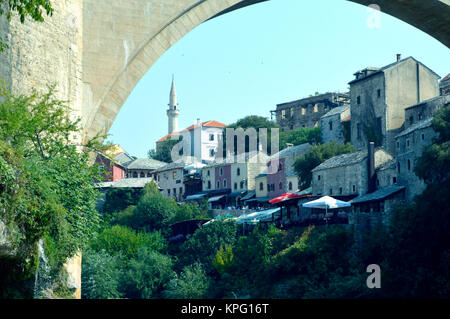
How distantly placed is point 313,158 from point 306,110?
2092cm

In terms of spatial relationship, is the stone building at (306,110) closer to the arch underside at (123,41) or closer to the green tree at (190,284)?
the green tree at (190,284)

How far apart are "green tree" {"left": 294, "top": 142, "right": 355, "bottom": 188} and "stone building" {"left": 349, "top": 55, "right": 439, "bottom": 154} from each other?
1.50 metres

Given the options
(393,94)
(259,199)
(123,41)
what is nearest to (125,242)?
(259,199)

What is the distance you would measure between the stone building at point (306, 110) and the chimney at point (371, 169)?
24.0 meters

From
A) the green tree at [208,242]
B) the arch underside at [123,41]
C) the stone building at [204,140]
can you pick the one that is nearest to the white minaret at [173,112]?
the stone building at [204,140]

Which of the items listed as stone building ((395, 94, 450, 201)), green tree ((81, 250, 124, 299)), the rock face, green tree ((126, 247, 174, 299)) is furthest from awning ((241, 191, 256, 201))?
the rock face

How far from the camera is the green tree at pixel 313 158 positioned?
36156 millimetres

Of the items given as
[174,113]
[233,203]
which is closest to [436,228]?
[233,203]

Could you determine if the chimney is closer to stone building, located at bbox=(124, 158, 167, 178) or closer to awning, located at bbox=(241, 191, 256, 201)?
awning, located at bbox=(241, 191, 256, 201)

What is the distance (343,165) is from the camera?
1231 inches

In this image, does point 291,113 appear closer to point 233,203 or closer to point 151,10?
point 233,203

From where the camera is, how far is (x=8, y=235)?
6.59 m

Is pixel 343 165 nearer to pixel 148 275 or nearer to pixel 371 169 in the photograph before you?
pixel 371 169

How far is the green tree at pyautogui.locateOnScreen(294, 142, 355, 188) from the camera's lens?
119 feet
